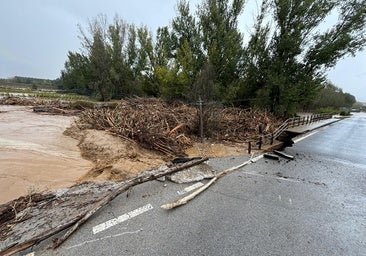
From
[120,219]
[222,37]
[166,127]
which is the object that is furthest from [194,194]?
[222,37]

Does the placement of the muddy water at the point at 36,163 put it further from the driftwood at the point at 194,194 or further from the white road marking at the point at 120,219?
the driftwood at the point at 194,194

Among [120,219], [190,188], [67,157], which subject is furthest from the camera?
[67,157]

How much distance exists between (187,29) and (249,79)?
8966 mm

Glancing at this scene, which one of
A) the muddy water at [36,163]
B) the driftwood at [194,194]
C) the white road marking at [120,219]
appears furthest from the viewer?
the muddy water at [36,163]

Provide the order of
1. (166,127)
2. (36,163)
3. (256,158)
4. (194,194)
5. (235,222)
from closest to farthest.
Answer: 1. (235,222)
2. (194,194)
3. (36,163)
4. (256,158)
5. (166,127)

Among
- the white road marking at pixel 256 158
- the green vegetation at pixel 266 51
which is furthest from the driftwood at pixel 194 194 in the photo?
the green vegetation at pixel 266 51

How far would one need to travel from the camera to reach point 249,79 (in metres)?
18.6

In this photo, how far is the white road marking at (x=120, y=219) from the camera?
2.86 meters

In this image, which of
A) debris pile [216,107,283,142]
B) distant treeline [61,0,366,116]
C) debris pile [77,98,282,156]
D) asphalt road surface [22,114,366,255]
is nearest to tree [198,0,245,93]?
distant treeline [61,0,366,116]

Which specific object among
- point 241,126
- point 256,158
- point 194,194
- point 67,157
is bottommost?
point 256,158

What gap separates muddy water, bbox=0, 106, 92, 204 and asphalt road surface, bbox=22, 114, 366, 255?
1.95 meters

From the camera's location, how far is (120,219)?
3113 millimetres

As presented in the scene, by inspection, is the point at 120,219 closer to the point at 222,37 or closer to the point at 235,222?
the point at 235,222

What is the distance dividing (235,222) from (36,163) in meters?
5.34
